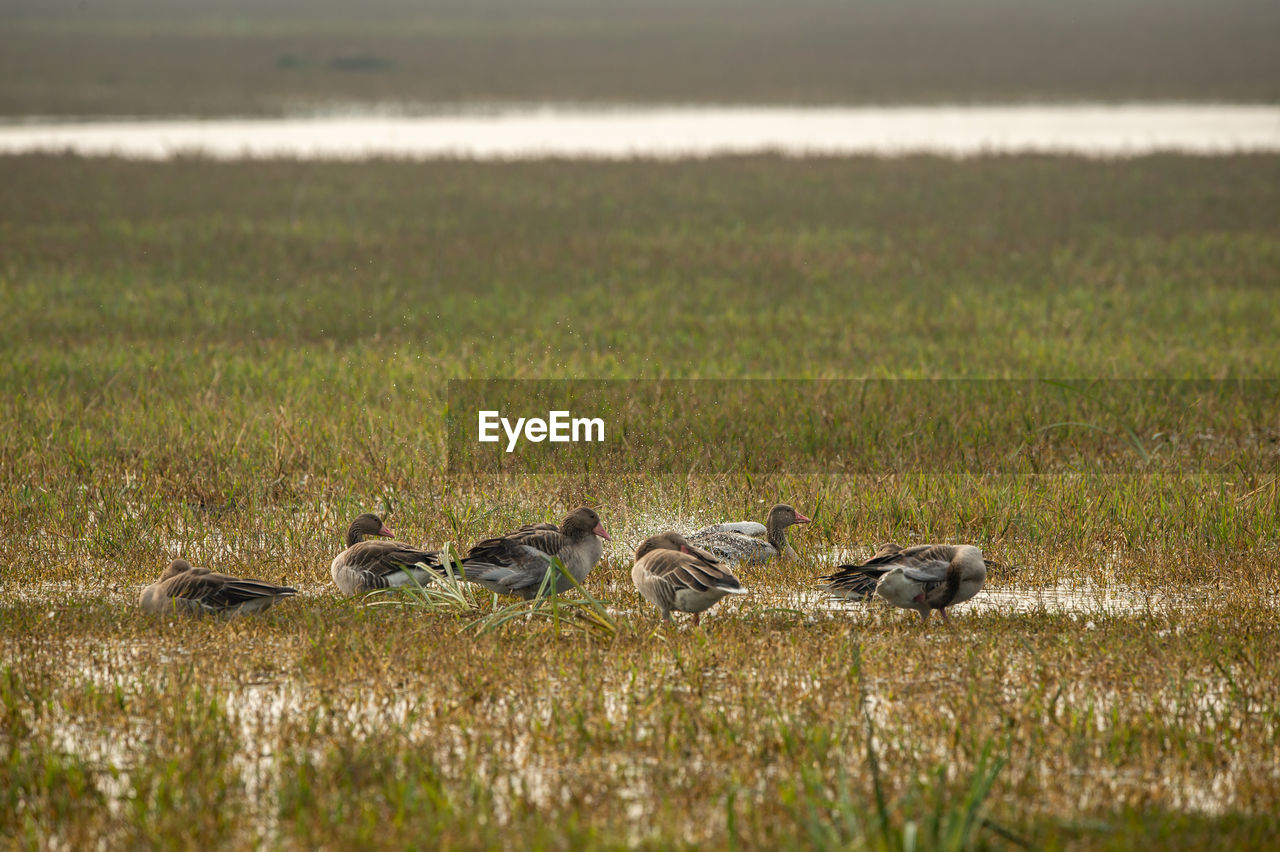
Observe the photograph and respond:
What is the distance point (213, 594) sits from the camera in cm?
769

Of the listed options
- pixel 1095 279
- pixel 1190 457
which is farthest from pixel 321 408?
pixel 1095 279

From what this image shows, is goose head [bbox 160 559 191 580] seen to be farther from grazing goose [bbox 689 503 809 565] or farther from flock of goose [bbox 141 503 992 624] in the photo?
grazing goose [bbox 689 503 809 565]

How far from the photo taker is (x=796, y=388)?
13805mm

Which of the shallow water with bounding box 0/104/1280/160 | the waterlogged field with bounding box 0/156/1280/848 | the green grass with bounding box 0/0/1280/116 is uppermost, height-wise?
the green grass with bounding box 0/0/1280/116

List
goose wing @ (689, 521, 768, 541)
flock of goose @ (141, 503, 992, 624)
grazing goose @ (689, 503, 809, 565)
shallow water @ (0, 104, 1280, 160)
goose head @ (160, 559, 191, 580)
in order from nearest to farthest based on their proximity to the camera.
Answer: flock of goose @ (141, 503, 992, 624)
goose head @ (160, 559, 191, 580)
grazing goose @ (689, 503, 809, 565)
goose wing @ (689, 521, 768, 541)
shallow water @ (0, 104, 1280, 160)

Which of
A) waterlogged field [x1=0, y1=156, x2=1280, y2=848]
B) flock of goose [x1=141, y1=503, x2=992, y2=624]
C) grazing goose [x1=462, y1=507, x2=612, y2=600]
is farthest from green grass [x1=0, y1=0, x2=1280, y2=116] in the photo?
grazing goose [x1=462, y1=507, x2=612, y2=600]

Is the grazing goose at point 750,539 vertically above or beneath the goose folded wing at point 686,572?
beneath

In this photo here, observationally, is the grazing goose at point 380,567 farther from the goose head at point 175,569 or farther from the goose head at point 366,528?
the goose head at point 175,569

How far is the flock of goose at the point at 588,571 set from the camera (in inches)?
301

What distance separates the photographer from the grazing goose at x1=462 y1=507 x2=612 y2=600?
27.1ft

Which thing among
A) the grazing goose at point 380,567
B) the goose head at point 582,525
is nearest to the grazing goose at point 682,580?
the goose head at point 582,525

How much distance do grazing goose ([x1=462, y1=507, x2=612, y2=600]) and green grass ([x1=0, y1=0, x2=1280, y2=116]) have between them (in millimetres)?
47873

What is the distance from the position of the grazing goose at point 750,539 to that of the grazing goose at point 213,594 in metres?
2.75

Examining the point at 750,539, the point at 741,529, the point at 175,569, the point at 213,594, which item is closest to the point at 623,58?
the point at 741,529
